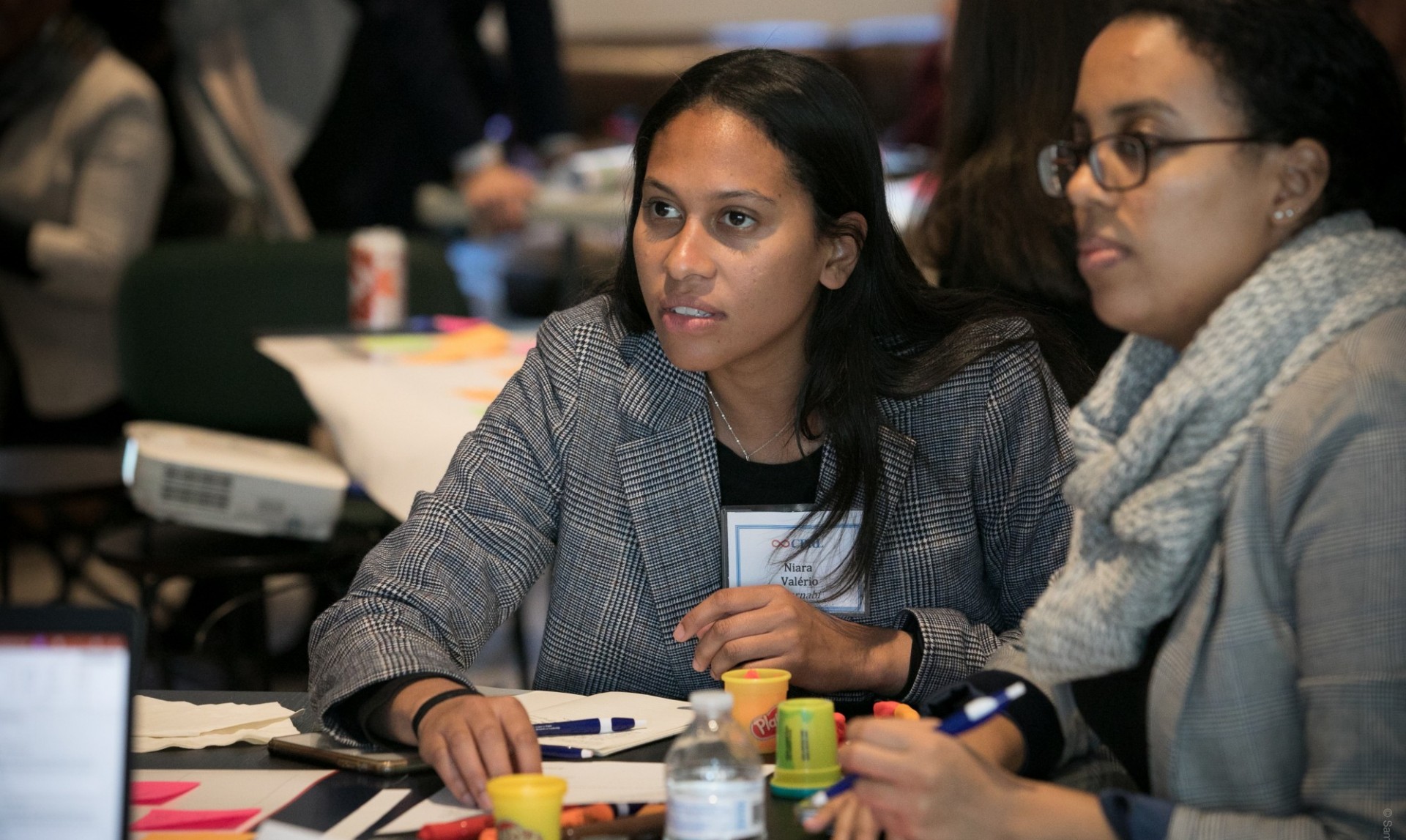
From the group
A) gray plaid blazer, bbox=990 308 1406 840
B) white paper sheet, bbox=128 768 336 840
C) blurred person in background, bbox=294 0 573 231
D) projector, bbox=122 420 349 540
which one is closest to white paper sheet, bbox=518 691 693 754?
white paper sheet, bbox=128 768 336 840

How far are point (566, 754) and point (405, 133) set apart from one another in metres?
4.05

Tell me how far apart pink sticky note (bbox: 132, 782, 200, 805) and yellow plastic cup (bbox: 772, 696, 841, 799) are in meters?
0.51

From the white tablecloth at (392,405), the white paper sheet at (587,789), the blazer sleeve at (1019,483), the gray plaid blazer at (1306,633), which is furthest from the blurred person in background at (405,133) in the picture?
the gray plaid blazer at (1306,633)

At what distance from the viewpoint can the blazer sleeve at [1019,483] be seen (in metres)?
1.72

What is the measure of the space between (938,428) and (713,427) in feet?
0.90

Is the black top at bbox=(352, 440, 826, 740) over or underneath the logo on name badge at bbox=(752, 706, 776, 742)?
over

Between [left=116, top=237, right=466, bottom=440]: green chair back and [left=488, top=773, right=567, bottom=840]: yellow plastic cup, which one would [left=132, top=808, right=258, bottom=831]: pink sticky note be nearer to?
[left=488, top=773, right=567, bottom=840]: yellow plastic cup

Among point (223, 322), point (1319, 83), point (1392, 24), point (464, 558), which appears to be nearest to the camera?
point (1319, 83)

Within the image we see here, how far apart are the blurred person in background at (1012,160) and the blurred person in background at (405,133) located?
2733 millimetres

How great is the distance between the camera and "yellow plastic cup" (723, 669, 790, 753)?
1316 millimetres

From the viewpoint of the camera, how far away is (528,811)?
109 cm

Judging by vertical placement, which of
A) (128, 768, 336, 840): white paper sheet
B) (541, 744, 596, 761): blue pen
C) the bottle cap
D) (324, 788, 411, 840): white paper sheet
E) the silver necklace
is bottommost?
(128, 768, 336, 840): white paper sheet

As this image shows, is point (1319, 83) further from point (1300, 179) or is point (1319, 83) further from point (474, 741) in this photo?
point (474, 741)

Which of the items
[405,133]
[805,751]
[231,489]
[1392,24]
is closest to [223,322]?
[231,489]
